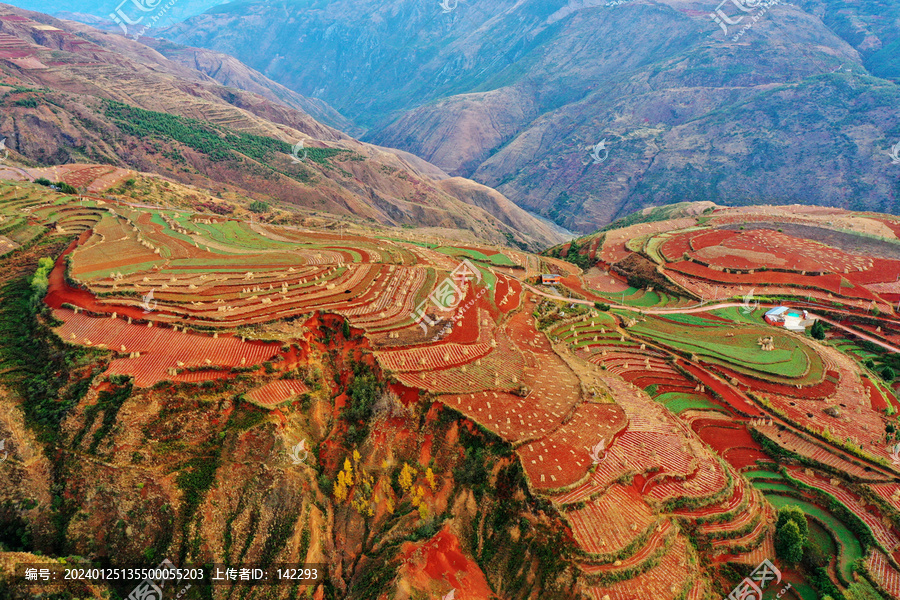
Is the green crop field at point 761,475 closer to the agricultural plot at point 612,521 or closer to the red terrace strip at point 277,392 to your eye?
the agricultural plot at point 612,521

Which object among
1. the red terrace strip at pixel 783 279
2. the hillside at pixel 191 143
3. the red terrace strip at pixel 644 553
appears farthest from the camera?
the hillside at pixel 191 143

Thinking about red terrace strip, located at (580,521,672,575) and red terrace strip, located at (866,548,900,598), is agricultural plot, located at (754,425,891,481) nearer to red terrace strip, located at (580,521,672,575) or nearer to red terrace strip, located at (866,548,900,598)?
red terrace strip, located at (866,548,900,598)

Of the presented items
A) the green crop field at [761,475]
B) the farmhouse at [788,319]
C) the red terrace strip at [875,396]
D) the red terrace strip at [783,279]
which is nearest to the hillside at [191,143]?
the red terrace strip at [783,279]

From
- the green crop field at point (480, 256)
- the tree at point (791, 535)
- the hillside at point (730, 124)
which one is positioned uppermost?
the hillside at point (730, 124)

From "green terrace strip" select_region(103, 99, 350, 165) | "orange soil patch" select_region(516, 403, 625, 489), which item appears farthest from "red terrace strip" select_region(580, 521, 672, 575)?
"green terrace strip" select_region(103, 99, 350, 165)

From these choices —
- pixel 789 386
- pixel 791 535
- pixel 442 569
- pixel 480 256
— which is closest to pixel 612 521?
pixel 442 569

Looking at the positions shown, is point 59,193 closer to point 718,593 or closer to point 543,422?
point 543,422

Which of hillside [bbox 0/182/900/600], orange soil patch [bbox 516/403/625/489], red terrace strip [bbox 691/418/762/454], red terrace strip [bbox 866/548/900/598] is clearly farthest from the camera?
red terrace strip [bbox 691/418/762/454]
